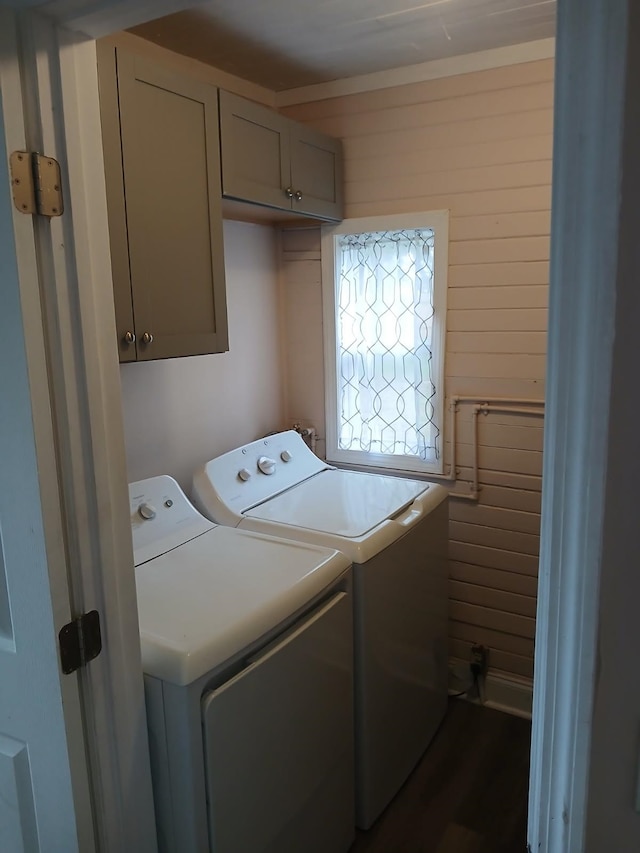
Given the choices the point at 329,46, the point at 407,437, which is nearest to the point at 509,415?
the point at 407,437

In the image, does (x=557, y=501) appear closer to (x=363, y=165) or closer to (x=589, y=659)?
(x=589, y=659)

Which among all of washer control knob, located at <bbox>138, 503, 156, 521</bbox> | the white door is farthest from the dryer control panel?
the white door

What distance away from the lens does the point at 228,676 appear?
1.42m

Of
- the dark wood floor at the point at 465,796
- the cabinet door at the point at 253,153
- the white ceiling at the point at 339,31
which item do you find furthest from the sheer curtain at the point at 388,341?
the dark wood floor at the point at 465,796

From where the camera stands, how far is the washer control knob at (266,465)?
2.41 m

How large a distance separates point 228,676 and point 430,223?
1842 mm

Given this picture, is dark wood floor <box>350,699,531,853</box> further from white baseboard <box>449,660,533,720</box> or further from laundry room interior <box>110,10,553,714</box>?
laundry room interior <box>110,10,553,714</box>

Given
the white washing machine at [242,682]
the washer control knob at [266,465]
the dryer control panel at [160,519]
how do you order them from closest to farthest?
the white washing machine at [242,682] < the dryer control panel at [160,519] < the washer control knob at [266,465]

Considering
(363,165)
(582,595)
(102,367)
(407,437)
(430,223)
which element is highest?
(363,165)

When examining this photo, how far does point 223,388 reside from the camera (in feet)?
8.47

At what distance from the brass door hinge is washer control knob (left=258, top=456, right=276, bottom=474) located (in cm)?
149

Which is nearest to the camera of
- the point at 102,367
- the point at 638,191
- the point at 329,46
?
the point at 638,191

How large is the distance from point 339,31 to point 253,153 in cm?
47

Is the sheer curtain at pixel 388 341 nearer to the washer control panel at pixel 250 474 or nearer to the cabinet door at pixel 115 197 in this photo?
the washer control panel at pixel 250 474
